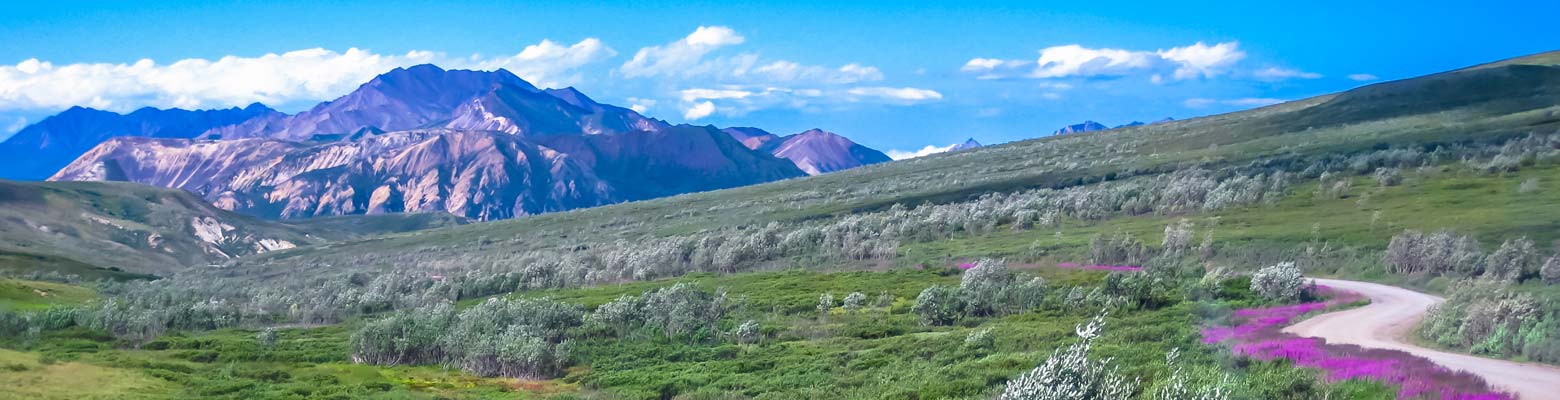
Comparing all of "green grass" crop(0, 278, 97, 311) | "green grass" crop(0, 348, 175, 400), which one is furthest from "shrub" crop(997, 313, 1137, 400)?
"green grass" crop(0, 278, 97, 311)

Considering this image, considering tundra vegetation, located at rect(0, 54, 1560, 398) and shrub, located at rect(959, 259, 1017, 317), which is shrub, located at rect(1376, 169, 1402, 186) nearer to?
tundra vegetation, located at rect(0, 54, 1560, 398)

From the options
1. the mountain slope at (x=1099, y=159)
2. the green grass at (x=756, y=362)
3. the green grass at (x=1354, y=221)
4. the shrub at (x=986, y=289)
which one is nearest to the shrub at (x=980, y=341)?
the green grass at (x=756, y=362)

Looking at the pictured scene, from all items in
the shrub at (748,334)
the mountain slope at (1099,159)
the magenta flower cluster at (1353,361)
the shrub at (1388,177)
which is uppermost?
the mountain slope at (1099,159)

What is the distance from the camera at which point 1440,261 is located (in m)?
43.6

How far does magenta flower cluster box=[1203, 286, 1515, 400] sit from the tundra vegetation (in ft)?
1.43

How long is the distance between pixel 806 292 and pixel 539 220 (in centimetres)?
12225

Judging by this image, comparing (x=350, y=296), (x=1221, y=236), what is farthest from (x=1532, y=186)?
(x=350, y=296)

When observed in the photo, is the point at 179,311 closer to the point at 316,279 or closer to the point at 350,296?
the point at 350,296

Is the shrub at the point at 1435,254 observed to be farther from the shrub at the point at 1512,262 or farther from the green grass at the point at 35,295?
the green grass at the point at 35,295

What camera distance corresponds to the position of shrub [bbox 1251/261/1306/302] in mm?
40362

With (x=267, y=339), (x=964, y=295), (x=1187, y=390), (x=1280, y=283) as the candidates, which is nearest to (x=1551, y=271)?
(x=1280, y=283)

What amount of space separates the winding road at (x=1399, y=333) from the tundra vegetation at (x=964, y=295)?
0.99 meters

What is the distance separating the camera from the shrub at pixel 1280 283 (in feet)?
132

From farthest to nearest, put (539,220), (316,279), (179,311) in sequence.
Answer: (539,220) < (316,279) < (179,311)
